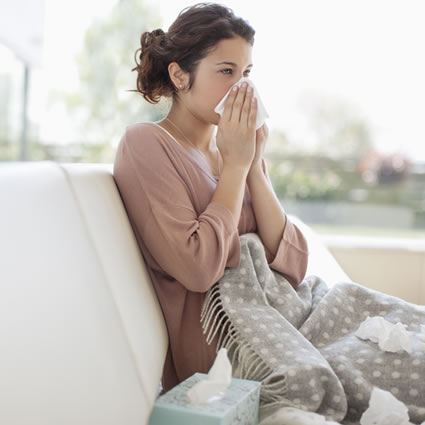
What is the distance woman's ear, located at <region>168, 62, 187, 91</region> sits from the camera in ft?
5.37

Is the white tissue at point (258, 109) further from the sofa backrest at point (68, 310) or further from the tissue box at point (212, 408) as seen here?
the tissue box at point (212, 408)

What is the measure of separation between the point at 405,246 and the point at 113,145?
12.1 ft

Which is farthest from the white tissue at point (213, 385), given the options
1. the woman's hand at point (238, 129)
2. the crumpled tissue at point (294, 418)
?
the woman's hand at point (238, 129)

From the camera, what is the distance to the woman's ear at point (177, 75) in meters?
1.64

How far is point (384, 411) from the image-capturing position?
1.18 m

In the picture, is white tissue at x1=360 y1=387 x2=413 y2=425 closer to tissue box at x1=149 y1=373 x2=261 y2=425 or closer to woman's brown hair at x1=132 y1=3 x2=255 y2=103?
tissue box at x1=149 y1=373 x2=261 y2=425

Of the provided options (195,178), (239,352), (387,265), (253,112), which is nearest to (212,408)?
(239,352)

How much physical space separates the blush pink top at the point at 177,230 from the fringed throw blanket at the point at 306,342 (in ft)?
0.17

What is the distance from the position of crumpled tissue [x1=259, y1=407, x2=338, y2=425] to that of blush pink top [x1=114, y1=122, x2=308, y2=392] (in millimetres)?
300

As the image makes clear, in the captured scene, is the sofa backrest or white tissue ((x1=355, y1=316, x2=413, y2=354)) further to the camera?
white tissue ((x1=355, y1=316, x2=413, y2=354))

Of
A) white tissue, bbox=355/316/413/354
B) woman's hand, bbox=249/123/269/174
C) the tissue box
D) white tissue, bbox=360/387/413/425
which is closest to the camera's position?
the tissue box

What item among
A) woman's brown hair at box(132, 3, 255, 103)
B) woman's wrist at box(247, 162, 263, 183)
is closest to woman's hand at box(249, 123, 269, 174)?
woman's wrist at box(247, 162, 263, 183)

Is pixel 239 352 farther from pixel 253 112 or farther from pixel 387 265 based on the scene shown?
pixel 387 265

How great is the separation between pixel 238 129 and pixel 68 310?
707mm
